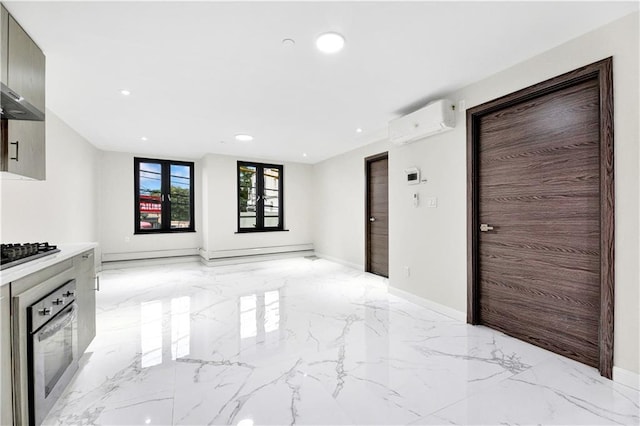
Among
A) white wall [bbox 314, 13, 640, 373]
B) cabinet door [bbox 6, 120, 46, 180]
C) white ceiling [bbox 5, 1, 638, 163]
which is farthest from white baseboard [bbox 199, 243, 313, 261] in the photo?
cabinet door [bbox 6, 120, 46, 180]

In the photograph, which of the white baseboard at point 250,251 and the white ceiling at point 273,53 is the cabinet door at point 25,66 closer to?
the white ceiling at point 273,53

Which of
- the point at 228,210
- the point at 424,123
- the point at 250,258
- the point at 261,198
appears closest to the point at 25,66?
the point at 424,123

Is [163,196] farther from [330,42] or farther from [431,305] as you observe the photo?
[431,305]

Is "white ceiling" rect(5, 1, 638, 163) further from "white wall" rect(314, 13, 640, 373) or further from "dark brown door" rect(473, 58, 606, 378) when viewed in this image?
"dark brown door" rect(473, 58, 606, 378)

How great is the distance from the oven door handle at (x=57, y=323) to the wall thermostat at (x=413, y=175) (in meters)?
3.20

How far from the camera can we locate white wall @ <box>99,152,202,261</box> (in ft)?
18.1

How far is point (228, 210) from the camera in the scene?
6043mm

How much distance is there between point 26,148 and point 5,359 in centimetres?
145

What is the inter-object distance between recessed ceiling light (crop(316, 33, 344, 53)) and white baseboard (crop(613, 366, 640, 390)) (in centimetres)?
278

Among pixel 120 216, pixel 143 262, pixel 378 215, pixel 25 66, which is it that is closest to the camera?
pixel 25 66

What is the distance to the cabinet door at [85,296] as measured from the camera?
2.04 m

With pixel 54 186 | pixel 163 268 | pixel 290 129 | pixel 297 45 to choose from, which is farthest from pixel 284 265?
pixel 297 45

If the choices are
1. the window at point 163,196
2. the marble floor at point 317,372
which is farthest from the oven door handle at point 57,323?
the window at point 163,196

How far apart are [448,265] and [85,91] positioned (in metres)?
3.99
